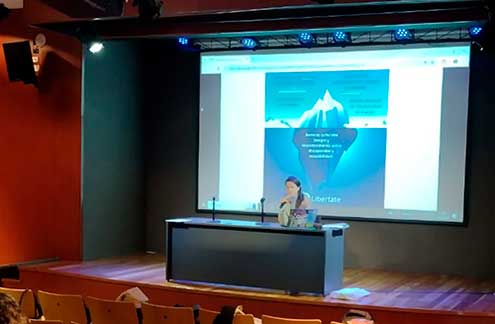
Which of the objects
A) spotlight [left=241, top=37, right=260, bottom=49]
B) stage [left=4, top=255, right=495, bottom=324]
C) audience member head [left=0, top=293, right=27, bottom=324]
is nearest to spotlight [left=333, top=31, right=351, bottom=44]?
spotlight [left=241, top=37, right=260, bottom=49]

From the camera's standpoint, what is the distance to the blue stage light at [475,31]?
258 inches

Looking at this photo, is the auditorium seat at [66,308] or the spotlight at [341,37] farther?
the spotlight at [341,37]

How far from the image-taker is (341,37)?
7.23 m

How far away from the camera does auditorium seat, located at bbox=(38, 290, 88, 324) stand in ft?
15.6

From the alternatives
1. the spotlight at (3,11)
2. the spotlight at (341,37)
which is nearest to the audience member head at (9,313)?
the spotlight at (341,37)

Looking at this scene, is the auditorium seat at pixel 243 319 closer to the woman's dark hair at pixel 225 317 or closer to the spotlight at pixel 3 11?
the woman's dark hair at pixel 225 317

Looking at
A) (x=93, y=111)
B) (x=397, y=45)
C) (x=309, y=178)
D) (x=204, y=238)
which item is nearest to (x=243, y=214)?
(x=309, y=178)

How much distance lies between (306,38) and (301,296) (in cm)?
314

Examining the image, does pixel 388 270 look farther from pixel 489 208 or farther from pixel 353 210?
pixel 489 208

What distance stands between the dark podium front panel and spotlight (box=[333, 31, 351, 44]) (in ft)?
8.06

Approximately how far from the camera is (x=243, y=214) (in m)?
8.01

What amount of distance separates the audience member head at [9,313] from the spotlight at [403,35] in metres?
5.54

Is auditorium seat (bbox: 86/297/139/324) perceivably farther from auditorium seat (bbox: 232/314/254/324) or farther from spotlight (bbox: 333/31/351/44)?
spotlight (bbox: 333/31/351/44)

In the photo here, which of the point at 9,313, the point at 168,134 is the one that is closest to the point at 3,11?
the point at 168,134
